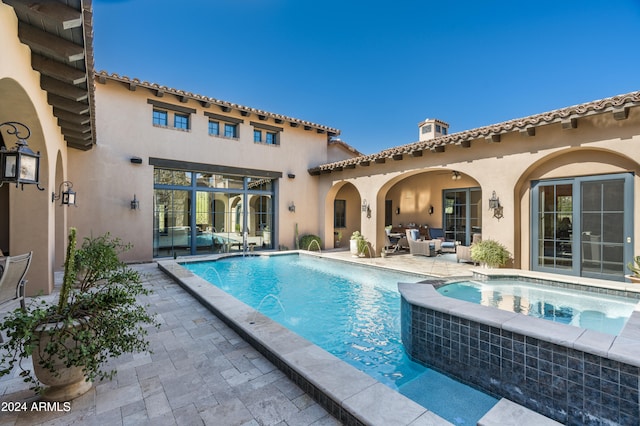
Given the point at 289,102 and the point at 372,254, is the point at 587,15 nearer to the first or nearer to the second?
the point at 372,254

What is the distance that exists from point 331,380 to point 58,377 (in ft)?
7.77

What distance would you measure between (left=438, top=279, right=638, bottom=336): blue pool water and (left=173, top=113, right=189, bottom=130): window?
37.6 feet

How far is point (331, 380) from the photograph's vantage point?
2789 mm

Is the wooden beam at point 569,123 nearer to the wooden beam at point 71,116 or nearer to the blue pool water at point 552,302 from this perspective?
the blue pool water at point 552,302

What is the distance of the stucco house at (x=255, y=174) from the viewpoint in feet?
17.9

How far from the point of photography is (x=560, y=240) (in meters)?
8.26

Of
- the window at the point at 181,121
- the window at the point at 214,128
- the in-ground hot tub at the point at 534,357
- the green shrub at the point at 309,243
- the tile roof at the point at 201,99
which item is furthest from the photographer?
the green shrub at the point at 309,243

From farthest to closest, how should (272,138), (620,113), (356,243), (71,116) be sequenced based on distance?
(272,138) < (356,243) < (71,116) < (620,113)

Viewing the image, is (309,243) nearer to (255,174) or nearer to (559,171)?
(255,174)

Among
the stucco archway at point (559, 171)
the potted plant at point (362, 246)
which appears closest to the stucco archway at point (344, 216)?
the potted plant at point (362, 246)

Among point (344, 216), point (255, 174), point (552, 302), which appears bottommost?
point (552, 302)

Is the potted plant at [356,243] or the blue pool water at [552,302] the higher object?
the potted plant at [356,243]

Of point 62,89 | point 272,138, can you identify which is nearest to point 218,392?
point 62,89

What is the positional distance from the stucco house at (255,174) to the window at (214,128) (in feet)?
0.14
